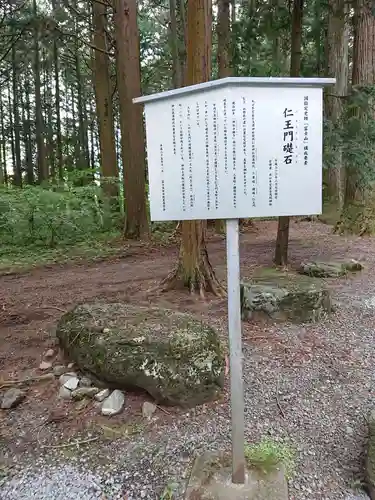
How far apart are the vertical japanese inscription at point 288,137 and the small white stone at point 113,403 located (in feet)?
6.19

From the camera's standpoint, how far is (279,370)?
10.7 feet

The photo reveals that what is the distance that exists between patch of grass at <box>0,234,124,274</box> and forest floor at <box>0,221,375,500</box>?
107 inches

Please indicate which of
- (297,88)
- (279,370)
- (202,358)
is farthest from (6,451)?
(297,88)

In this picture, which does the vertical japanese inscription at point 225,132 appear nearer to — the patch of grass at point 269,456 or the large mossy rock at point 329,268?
the patch of grass at point 269,456

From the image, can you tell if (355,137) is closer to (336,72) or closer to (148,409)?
(148,409)

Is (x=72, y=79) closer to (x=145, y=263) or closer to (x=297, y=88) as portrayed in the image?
(x=145, y=263)

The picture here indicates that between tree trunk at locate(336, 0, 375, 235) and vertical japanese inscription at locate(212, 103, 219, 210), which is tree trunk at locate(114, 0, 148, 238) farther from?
vertical japanese inscription at locate(212, 103, 219, 210)

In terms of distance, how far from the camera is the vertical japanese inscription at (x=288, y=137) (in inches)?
75.5

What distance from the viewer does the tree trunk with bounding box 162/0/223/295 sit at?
4.42m

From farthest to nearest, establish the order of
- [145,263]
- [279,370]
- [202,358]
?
1. [145,263]
2. [279,370]
3. [202,358]

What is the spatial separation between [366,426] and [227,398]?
88cm

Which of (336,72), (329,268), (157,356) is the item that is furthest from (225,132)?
(336,72)

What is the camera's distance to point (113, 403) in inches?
110

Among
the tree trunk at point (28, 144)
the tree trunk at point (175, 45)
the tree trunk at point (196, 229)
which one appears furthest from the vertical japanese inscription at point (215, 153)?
the tree trunk at point (28, 144)
